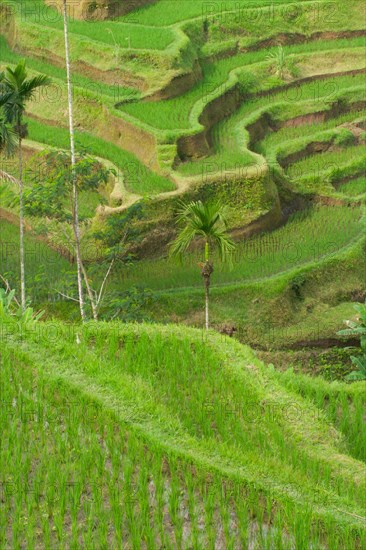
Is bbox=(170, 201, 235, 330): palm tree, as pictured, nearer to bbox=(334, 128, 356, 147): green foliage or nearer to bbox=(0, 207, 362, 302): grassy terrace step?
bbox=(0, 207, 362, 302): grassy terrace step

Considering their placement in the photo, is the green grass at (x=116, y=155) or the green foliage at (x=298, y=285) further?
the green grass at (x=116, y=155)

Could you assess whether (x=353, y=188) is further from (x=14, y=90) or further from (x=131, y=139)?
(x=14, y=90)

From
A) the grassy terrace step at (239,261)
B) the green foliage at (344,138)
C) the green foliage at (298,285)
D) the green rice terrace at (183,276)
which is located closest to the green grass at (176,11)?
the green rice terrace at (183,276)

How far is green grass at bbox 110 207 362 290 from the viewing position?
20.5 metres

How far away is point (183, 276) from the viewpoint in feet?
67.2

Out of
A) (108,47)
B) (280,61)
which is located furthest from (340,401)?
(280,61)

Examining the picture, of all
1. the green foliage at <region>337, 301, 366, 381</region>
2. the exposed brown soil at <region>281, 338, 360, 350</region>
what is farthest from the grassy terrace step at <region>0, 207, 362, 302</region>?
the green foliage at <region>337, 301, 366, 381</region>

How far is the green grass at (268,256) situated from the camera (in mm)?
20469

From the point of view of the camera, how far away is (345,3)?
3272cm

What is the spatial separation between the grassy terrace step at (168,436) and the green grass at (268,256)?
6.60 meters

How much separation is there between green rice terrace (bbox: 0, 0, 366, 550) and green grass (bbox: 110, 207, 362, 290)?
6cm

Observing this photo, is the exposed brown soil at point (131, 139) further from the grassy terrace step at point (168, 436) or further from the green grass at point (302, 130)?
the grassy terrace step at point (168, 436)

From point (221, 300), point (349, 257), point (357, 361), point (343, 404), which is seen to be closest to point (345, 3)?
point (349, 257)

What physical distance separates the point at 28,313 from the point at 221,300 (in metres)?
6.80
